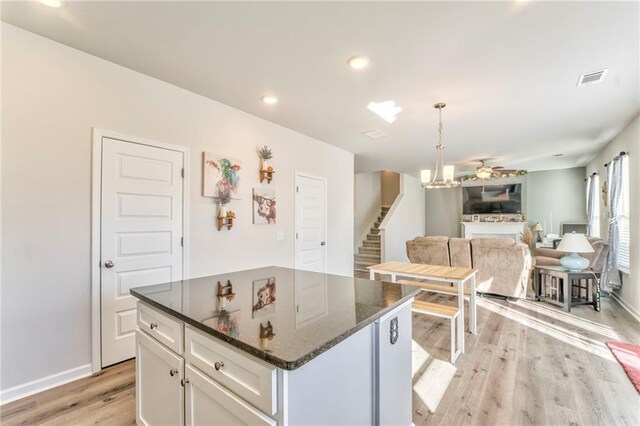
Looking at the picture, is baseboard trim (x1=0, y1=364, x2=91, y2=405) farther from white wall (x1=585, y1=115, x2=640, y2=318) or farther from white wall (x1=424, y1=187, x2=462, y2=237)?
white wall (x1=424, y1=187, x2=462, y2=237)

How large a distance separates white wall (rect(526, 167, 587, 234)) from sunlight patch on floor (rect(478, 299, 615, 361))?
5.31 meters

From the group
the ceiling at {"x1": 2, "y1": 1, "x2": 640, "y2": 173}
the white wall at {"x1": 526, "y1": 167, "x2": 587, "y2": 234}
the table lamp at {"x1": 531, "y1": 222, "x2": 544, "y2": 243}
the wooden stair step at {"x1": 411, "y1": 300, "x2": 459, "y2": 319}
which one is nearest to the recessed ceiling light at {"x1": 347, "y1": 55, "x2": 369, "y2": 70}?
the ceiling at {"x1": 2, "y1": 1, "x2": 640, "y2": 173}

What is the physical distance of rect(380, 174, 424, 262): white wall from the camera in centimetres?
725

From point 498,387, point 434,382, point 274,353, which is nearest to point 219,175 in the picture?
point 274,353

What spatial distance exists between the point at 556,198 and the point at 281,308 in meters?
9.45

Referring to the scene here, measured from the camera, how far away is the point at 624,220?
Answer: 435 centimetres

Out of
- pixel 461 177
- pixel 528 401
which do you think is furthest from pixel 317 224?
pixel 461 177

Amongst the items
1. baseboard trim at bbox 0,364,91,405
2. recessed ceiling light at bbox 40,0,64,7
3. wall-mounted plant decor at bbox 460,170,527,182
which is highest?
recessed ceiling light at bbox 40,0,64,7

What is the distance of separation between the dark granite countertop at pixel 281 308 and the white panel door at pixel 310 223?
8.04 ft

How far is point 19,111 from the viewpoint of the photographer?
2.14 meters

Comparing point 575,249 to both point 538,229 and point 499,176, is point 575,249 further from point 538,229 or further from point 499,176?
point 538,229

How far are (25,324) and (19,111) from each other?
1.54m

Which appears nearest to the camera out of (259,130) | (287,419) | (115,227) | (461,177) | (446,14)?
(287,419)

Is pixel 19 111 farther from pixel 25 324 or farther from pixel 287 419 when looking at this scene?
pixel 287 419
